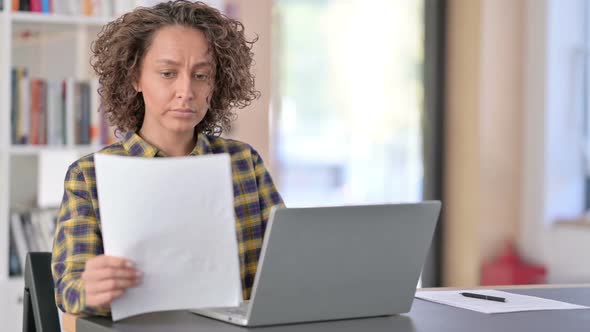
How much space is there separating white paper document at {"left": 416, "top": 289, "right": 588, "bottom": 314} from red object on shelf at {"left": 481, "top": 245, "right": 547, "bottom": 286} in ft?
8.68

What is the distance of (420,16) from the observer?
478 cm

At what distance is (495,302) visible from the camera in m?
1.67

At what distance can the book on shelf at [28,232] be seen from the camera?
3135mm

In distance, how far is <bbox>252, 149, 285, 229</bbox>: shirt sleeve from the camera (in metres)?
1.88

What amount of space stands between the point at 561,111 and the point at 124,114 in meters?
3.03

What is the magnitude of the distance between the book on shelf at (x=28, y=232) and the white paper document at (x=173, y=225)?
190 cm

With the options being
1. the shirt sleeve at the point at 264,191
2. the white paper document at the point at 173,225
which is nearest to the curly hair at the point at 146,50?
the shirt sleeve at the point at 264,191

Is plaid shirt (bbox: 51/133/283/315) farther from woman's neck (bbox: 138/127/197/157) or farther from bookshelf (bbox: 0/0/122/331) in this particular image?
bookshelf (bbox: 0/0/122/331)

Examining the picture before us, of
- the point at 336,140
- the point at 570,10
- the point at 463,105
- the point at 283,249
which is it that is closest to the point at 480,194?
the point at 463,105

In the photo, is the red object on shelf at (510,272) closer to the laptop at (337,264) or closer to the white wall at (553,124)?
the white wall at (553,124)

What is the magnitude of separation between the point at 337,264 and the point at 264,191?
492 mm

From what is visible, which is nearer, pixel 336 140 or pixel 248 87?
pixel 248 87

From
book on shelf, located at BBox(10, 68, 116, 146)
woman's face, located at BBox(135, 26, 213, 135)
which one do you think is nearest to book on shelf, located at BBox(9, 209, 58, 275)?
book on shelf, located at BBox(10, 68, 116, 146)

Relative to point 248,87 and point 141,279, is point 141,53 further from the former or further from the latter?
point 141,279
